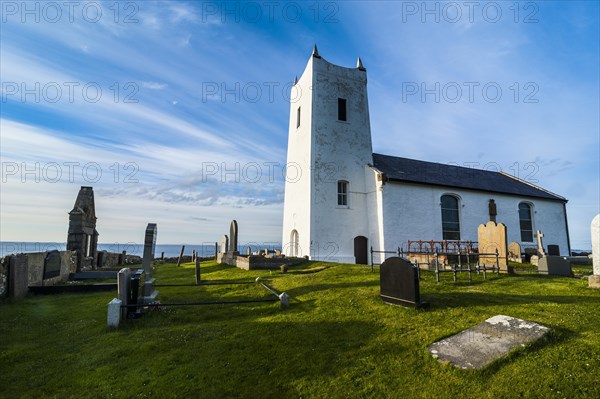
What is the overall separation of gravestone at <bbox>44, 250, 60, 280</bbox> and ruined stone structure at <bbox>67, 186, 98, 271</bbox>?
11.8ft

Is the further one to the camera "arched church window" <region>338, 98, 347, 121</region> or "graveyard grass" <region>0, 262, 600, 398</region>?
"arched church window" <region>338, 98, 347, 121</region>

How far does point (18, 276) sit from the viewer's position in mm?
11555

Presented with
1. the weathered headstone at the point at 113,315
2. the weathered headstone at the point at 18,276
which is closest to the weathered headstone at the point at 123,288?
the weathered headstone at the point at 113,315

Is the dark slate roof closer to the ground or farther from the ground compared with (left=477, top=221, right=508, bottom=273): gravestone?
farther from the ground

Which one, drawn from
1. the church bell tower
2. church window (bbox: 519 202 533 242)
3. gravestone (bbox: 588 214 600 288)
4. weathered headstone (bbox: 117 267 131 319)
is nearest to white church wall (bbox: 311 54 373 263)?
the church bell tower

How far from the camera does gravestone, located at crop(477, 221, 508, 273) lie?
14.7 meters

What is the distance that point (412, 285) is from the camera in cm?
798

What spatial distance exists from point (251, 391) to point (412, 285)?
458 cm

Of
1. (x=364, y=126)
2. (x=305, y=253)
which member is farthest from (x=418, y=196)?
(x=305, y=253)

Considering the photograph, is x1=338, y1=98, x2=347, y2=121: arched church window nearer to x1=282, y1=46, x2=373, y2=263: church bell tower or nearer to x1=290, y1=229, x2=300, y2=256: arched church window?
x1=282, y1=46, x2=373, y2=263: church bell tower

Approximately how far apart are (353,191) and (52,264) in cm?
1677

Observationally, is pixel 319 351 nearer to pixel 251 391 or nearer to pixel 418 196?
pixel 251 391

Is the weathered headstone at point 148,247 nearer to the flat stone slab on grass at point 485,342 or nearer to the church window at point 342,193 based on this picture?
the flat stone slab on grass at point 485,342

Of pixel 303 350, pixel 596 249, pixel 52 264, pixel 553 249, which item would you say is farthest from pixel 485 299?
pixel 553 249
